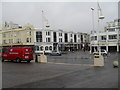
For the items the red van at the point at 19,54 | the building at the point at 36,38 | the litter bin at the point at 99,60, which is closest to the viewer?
the litter bin at the point at 99,60

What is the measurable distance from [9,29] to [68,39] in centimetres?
2630

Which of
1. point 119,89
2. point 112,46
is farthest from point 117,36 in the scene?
point 119,89

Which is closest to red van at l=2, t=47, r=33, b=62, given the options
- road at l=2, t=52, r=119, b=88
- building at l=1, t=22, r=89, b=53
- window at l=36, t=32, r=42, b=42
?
road at l=2, t=52, r=119, b=88

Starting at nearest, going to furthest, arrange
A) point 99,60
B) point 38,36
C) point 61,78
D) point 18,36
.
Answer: point 61,78 < point 99,60 < point 38,36 < point 18,36

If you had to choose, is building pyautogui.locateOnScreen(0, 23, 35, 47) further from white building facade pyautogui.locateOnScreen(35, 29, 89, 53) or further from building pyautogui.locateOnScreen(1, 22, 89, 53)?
white building facade pyautogui.locateOnScreen(35, 29, 89, 53)

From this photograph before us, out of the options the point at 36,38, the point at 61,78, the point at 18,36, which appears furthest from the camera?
the point at 18,36

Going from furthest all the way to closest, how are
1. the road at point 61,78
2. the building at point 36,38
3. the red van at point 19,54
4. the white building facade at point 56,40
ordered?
the white building facade at point 56,40 < the building at point 36,38 < the red van at point 19,54 < the road at point 61,78

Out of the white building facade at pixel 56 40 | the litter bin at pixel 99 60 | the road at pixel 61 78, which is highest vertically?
the white building facade at pixel 56 40

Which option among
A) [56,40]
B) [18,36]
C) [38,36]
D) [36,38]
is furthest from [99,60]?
[56,40]

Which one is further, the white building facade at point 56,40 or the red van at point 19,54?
the white building facade at point 56,40

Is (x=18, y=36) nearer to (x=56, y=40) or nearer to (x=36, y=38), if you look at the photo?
(x=36, y=38)

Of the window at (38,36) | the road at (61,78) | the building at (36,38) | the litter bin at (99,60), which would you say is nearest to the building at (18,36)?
the building at (36,38)

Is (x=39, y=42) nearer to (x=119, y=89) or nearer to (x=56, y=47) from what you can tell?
(x=56, y=47)

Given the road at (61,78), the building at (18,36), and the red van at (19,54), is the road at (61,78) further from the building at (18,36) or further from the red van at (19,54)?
the building at (18,36)
